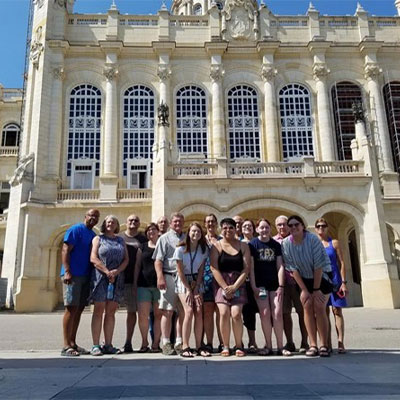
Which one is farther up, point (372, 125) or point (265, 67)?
point (265, 67)

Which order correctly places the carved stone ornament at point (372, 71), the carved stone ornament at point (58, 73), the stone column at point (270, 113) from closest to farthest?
the stone column at point (270, 113), the carved stone ornament at point (58, 73), the carved stone ornament at point (372, 71)

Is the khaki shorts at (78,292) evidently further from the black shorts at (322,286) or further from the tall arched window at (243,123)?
the tall arched window at (243,123)

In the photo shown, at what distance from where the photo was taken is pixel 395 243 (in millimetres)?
23531

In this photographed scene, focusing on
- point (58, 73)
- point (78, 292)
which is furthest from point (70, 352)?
point (58, 73)

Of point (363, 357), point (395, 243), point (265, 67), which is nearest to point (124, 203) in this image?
point (265, 67)

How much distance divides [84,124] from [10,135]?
418 inches

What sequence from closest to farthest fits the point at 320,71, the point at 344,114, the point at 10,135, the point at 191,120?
the point at 191,120
the point at 344,114
the point at 320,71
the point at 10,135

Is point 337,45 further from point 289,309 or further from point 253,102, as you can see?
point 289,309

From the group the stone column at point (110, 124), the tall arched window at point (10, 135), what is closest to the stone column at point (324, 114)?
the stone column at point (110, 124)

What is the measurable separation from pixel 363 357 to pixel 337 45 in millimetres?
26307

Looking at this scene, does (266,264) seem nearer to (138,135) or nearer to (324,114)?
(138,135)

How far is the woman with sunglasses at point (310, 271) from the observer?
6305 millimetres

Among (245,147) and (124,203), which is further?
(245,147)

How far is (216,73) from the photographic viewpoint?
Result: 27.0 meters
